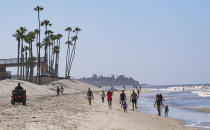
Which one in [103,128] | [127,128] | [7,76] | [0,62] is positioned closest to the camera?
[103,128]

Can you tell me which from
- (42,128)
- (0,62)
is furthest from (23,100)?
(0,62)

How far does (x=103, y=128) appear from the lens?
602 inches

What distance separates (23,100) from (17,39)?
171ft

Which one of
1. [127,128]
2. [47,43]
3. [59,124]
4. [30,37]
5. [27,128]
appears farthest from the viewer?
[47,43]

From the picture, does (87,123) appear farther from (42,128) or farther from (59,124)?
(42,128)

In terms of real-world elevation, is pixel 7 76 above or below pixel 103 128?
above

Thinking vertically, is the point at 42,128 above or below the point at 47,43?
below

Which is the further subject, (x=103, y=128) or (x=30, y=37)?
(x=30, y=37)

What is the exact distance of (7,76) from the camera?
60656mm

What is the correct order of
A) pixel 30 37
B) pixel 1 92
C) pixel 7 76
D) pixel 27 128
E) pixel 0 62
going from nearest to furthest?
pixel 27 128 → pixel 1 92 → pixel 7 76 → pixel 0 62 → pixel 30 37

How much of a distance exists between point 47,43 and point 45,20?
5.19 metres

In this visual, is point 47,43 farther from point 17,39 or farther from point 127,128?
point 127,128

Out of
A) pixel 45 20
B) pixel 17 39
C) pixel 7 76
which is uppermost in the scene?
pixel 45 20

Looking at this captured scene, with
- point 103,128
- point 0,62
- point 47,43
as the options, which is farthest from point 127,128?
point 47,43
